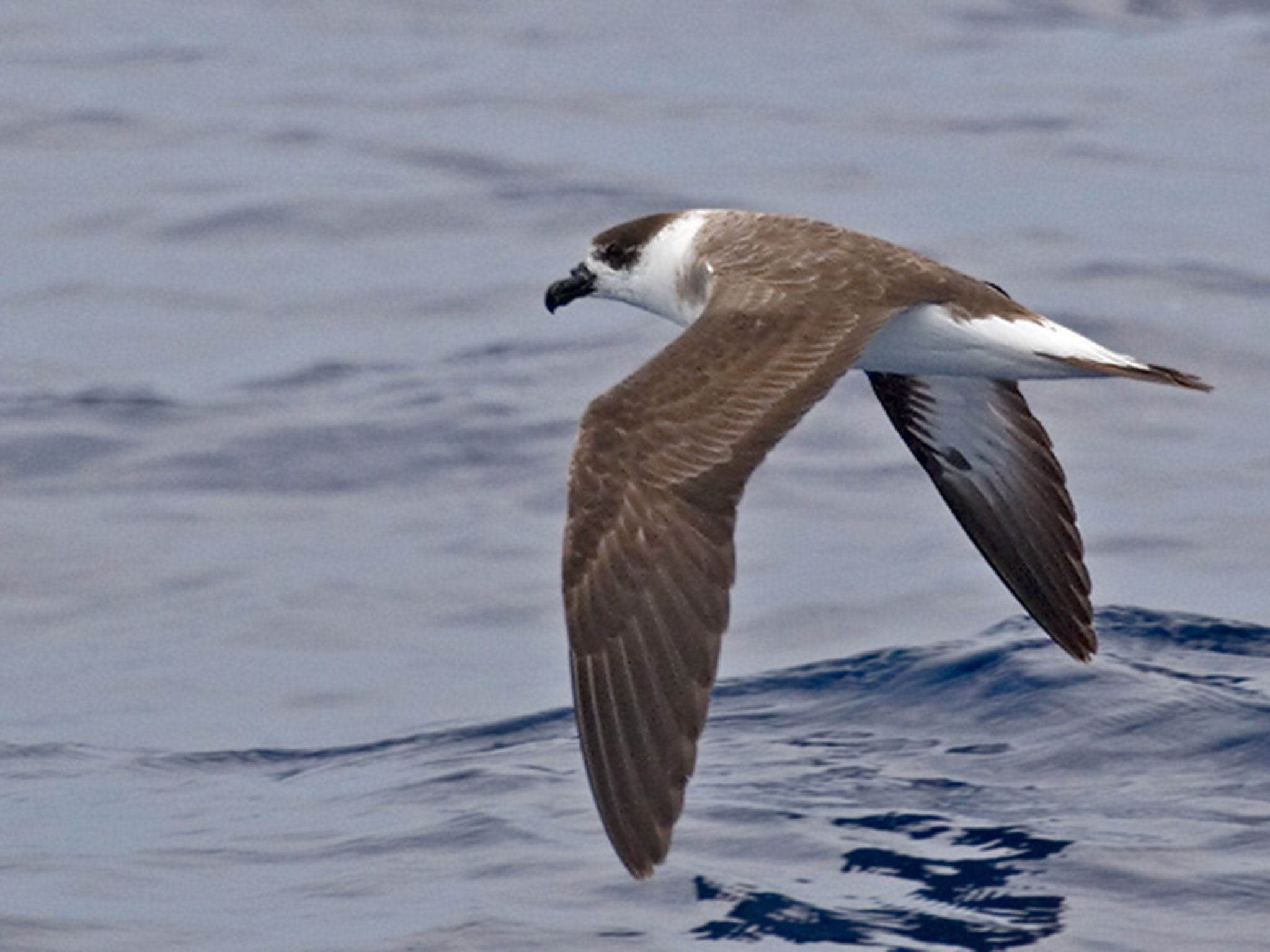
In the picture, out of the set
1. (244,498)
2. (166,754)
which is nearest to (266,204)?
(244,498)

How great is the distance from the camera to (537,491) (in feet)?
40.0

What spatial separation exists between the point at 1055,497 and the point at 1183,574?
155 cm

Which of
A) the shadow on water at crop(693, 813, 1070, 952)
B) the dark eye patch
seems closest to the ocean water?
the shadow on water at crop(693, 813, 1070, 952)

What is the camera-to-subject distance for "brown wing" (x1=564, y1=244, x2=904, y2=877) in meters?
7.18

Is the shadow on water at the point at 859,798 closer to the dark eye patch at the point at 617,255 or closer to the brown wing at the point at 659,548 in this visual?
the brown wing at the point at 659,548

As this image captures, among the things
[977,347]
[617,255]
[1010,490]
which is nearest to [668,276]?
[617,255]

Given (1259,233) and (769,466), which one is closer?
(769,466)

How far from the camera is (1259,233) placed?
15461 millimetres

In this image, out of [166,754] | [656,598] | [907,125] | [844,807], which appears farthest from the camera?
[907,125]

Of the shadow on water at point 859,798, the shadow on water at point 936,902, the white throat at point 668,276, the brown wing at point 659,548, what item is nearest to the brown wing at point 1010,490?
the shadow on water at point 859,798

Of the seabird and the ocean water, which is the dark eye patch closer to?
A: the seabird

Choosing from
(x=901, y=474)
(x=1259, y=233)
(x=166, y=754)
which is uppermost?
(x=1259, y=233)

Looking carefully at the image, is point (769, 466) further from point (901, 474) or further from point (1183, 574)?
point (1183, 574)

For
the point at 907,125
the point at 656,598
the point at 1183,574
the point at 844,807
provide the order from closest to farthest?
the point at 656,598 → the point at 844,807 → the point at 1183,574 → the point at 907,125
